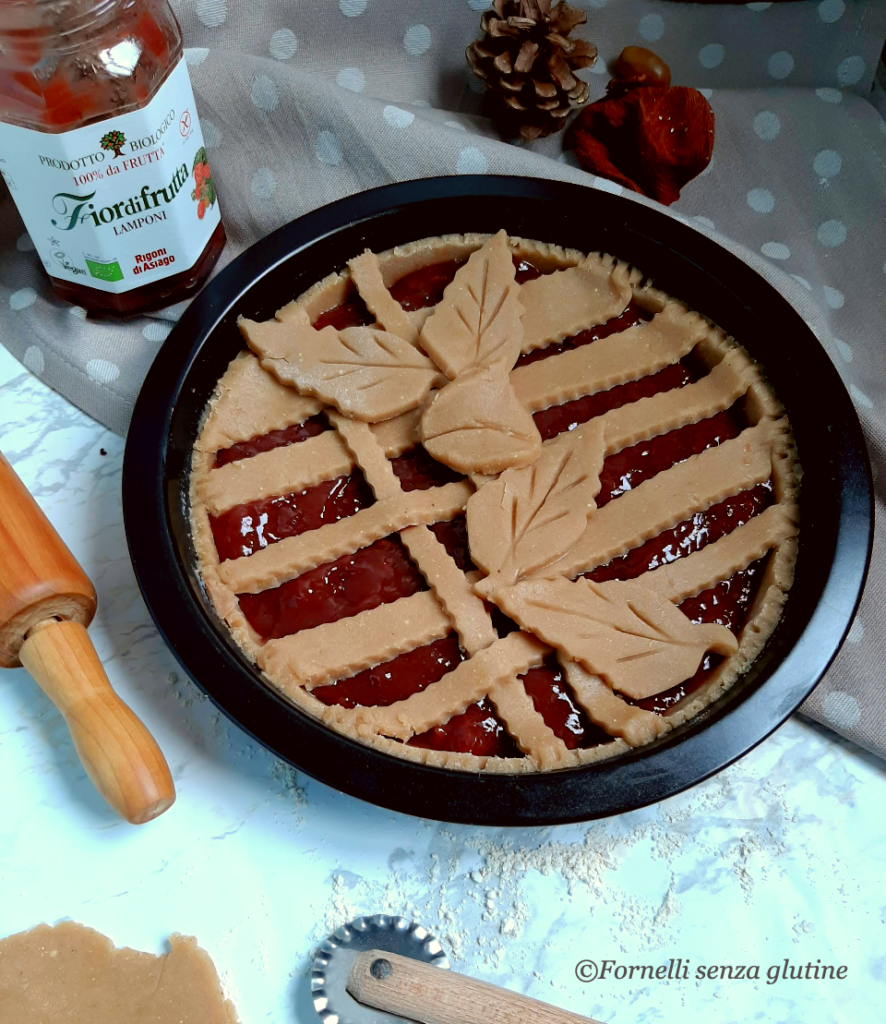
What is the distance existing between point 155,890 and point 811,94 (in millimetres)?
1611

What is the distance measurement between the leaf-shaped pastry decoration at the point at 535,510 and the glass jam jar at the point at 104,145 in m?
0.58

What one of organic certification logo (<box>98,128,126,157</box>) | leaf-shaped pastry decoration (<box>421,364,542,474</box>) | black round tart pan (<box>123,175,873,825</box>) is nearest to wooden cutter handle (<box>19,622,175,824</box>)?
black round tart pan (<box>123,175,873,825</box>)

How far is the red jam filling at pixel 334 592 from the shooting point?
47.7 inches

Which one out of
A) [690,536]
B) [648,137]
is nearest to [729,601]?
[690,536]

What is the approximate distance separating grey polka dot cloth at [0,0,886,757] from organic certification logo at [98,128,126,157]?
11.7 inches

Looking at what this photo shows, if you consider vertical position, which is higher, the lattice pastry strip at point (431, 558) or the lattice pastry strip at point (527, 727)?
the lattice pastry strip at point (431, 558)

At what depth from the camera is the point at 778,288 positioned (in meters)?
1.46

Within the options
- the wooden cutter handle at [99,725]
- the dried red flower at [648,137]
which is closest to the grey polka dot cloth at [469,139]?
the dried red flower at [648,137]

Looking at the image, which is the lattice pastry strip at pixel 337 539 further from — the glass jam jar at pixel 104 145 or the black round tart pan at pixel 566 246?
the glass jam jar at pixel 104 145

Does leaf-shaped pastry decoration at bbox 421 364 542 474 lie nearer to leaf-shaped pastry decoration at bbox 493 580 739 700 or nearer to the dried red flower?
leaf-shaped pastry decoration at bbox 493 580 739 700

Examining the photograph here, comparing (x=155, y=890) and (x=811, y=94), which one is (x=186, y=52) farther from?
(x=155, y=890)

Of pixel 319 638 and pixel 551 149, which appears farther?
pixel 551 149

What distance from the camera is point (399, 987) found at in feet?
3.35

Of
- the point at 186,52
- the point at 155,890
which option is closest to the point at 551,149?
the point at 186,52
